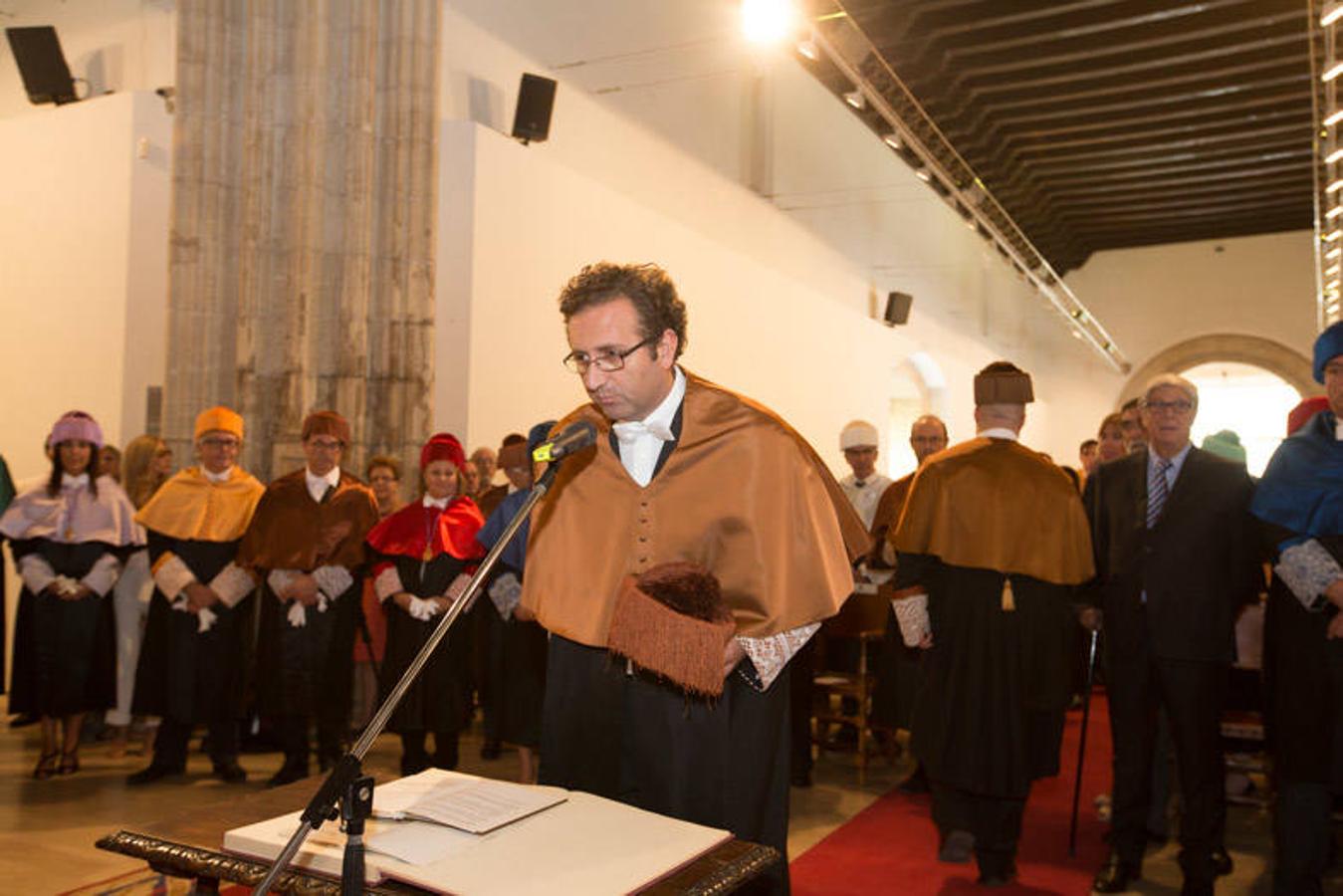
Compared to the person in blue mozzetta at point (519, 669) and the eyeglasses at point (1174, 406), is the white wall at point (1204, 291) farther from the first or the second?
the person in blue mozzetta at point (519, 669)

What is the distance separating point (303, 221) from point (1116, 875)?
569cm

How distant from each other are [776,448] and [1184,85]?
469 inches

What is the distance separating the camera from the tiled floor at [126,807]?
4145 mm

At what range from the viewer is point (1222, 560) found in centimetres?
386

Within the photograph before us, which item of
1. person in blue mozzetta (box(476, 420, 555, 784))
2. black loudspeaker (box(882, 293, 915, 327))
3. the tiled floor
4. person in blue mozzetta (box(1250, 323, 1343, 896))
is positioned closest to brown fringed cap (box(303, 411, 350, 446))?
person in blue mozzetta (box(476, 420, 555, 784))

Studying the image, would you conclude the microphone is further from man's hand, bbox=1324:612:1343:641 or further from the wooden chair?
the wooden chair

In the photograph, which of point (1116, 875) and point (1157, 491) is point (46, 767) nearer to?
point (1116, 875)

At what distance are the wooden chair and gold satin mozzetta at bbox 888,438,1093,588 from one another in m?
1.41

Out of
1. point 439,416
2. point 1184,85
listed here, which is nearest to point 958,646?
point 439,416

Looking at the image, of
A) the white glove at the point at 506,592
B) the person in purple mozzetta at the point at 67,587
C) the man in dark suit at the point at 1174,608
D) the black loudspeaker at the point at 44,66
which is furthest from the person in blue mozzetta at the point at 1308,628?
the black loudspeaker at the point at 44,66

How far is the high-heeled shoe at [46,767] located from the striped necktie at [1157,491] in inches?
201

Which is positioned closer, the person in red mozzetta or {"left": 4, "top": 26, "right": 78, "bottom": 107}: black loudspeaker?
the person in red mozzetta

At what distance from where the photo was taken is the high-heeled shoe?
5379 millimetres

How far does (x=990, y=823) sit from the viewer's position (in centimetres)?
418
